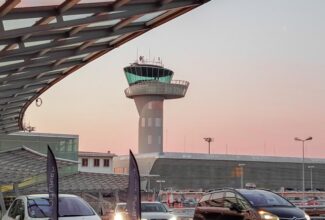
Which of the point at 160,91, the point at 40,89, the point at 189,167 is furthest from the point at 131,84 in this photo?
the point at 40,89

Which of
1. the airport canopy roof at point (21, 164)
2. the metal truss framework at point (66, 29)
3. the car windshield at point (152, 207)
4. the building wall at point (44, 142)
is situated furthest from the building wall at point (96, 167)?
the metal truss framework at point (66, 29)

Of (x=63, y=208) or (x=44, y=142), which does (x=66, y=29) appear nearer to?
(x=63, y=208)

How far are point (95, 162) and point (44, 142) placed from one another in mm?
26774

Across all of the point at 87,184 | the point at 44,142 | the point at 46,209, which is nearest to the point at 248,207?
the point at 46,209

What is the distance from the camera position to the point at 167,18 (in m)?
13.4

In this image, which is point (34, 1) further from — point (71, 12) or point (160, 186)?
point (160, 186)

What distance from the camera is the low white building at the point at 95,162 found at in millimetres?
95375

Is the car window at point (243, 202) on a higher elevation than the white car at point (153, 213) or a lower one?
higher

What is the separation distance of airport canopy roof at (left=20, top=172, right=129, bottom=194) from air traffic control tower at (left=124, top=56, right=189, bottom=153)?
240ft

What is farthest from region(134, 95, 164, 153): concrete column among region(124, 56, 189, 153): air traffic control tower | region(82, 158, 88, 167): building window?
region(82, 158, 88, 167): building window

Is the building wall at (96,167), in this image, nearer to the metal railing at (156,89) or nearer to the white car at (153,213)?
the metal railing at (156,89)

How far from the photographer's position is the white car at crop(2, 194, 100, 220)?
43.0 ft

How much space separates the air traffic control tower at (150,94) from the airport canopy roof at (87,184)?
240ft

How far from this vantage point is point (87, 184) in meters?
53.2
